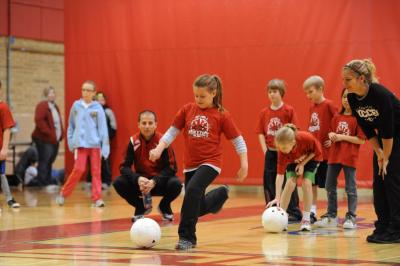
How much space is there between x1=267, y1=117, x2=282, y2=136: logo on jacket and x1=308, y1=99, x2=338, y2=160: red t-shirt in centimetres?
41

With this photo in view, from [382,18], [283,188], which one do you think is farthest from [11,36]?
[283,188]

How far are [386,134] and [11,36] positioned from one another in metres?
12.9

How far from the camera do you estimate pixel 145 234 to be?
275 inches

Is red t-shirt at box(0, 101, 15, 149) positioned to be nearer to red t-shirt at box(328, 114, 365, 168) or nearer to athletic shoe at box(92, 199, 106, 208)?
athletic shoe at box(92, 199, 106, 208)

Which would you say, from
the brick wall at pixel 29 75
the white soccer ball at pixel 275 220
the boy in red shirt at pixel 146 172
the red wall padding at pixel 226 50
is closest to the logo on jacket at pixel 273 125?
the boy in red shirt at pixel 146 172

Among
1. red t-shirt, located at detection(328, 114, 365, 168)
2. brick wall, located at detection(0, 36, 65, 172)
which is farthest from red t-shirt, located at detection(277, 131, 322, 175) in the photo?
brick wall, located at detection(0, 36, 65, 172)

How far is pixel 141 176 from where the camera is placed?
31.4ft

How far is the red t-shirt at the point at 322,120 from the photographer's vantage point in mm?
9391

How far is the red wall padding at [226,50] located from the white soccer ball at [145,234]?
7.00 metres

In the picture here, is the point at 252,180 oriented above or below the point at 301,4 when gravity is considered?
below

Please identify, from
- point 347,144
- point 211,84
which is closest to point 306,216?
point 347,144

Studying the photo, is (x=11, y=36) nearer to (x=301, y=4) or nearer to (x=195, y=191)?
(x=301, y=4)

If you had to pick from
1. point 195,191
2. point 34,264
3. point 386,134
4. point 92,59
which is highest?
point 92,59

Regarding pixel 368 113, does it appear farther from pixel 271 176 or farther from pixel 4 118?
pixel 4 118
